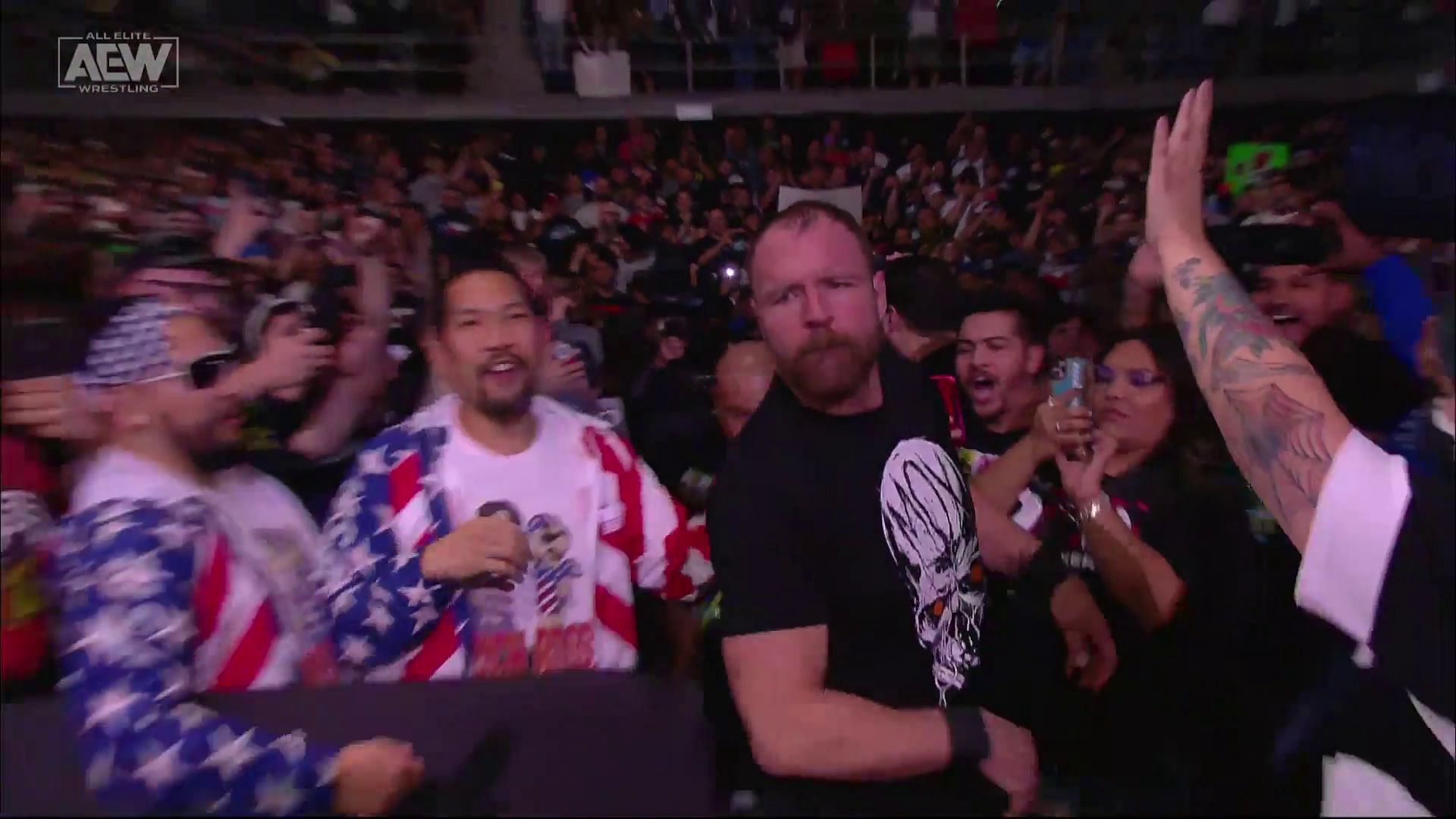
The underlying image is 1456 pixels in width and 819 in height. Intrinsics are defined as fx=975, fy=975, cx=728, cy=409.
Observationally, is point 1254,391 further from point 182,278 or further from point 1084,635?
point 182,278

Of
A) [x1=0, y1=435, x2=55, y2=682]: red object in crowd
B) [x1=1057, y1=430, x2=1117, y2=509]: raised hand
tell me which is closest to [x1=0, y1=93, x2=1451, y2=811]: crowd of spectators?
[x1=1057, y1=430, x2=1117, y2=509]: raised hand

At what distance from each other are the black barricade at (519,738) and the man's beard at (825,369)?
0.36 metres

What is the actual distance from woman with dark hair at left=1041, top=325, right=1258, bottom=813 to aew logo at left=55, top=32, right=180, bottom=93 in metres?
1.15

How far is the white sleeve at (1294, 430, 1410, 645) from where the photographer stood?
1.93 ft

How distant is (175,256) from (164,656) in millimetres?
435

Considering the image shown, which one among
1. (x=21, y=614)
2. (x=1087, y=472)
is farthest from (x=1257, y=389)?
(x=21, y=614)

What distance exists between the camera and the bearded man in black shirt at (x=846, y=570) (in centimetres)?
90

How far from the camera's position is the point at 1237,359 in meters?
0.66

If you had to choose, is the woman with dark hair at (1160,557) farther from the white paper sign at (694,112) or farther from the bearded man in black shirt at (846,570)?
the white paper sign at (694,112)

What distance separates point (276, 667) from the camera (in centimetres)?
98

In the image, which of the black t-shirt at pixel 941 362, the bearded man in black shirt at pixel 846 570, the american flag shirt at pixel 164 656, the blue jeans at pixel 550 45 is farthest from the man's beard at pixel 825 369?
the american flag shirt at pixel 164 656

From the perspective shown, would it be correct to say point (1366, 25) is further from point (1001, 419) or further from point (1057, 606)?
point (1057, 606)

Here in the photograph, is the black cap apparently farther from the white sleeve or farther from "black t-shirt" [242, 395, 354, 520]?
the white sleeve

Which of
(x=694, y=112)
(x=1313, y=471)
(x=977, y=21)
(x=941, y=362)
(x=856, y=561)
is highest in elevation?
(x=977, y=21)
